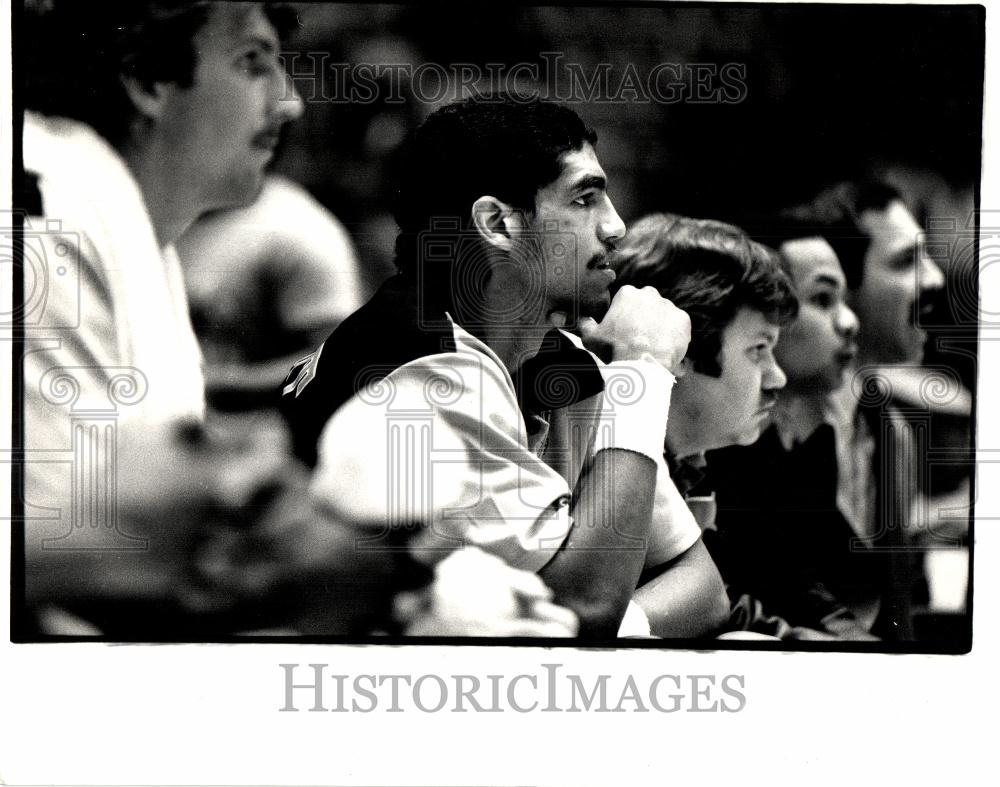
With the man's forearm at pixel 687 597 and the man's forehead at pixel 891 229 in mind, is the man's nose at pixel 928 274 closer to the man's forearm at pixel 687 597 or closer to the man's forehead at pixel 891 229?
the man's forehead at pixel 891 229

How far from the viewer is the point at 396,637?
3098 millimetres

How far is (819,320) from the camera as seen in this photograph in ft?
10.2

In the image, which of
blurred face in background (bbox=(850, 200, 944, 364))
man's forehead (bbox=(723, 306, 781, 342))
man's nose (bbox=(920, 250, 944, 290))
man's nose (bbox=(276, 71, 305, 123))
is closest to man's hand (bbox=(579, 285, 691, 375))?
man's forehead (bbox=(723, 306, 781, 342))

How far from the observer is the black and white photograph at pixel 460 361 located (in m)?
3.09

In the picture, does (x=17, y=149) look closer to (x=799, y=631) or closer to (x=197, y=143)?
(x=197, y=143)

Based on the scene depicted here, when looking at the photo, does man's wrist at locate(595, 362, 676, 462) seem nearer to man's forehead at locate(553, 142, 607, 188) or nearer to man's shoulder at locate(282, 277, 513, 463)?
man's shoulder at locate(282, 277, 513, 463)

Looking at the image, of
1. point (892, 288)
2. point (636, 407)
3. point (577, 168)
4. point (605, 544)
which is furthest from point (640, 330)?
point (892, 288)

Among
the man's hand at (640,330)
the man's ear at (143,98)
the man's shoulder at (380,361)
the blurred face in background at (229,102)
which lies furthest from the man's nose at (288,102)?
the man's hand at (640,330)

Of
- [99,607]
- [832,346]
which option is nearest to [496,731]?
[99,607]

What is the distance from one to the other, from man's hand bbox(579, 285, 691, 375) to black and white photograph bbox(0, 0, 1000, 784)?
1 centimetres

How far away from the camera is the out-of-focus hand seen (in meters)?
3.08

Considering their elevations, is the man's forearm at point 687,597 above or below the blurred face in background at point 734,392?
below

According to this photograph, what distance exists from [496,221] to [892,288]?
104 centimetres

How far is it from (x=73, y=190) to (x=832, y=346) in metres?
2.00
